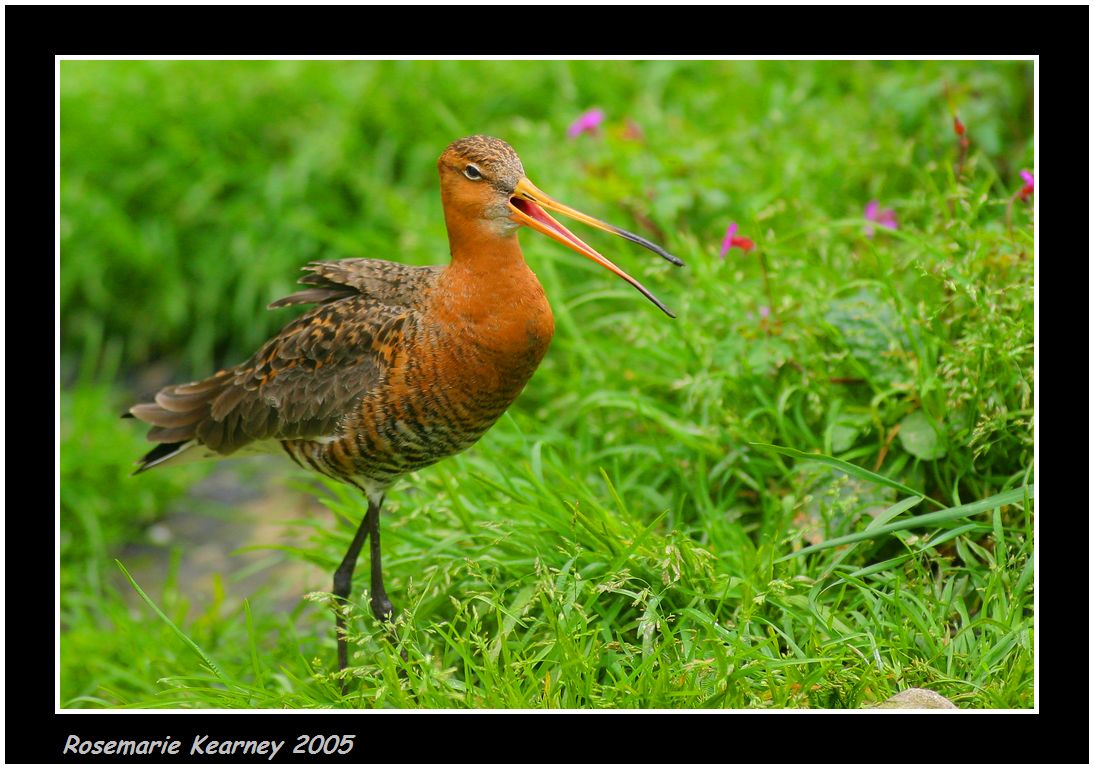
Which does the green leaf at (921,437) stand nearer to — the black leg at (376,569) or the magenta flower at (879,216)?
the magenta flower at (879,216)

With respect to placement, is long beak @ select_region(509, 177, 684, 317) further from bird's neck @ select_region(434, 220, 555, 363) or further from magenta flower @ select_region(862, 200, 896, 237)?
magenta flower @ select_region(862, 200, 896, 237)

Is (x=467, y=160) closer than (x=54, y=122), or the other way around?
(x=467, y=160)

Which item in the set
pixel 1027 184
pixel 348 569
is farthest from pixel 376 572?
pixel 1027 184

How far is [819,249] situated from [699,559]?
1765 mm

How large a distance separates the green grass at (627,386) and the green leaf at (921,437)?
0.01m

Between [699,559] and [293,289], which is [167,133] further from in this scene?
[699,559]

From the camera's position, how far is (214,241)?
7.56m

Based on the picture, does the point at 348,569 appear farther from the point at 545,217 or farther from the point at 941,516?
the point at 941,516

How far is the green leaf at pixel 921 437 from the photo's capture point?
4.31 metres

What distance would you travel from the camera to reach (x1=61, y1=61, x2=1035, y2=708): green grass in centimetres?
395

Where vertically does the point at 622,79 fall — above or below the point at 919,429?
above

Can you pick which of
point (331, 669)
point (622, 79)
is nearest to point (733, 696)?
point (331, 669)

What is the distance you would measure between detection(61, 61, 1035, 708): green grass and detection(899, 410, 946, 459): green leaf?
0.01 metres

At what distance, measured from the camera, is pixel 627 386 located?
538cm
